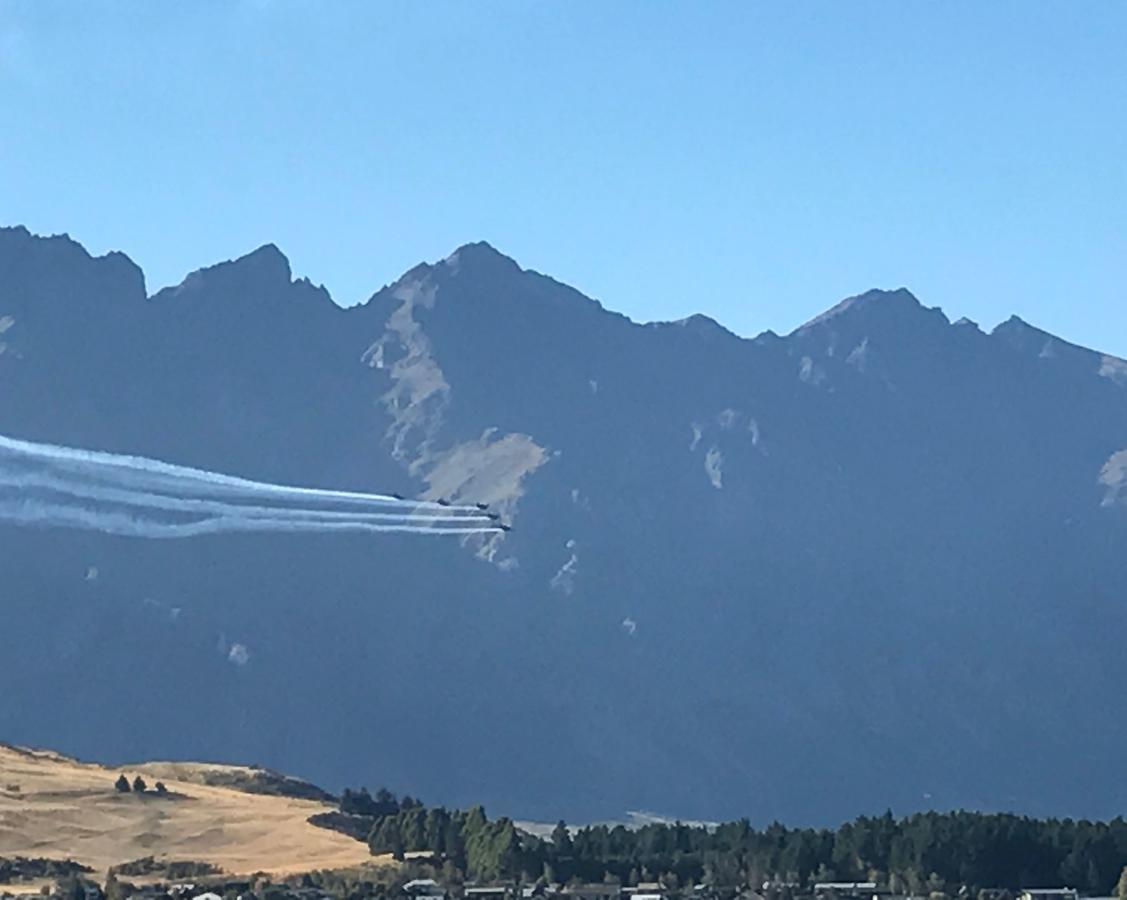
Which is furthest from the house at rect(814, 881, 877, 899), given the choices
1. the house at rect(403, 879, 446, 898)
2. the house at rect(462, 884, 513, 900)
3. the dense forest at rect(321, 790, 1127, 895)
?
the house at rect(403, 879, 446, 898)

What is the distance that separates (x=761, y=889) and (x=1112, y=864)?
96.4ft

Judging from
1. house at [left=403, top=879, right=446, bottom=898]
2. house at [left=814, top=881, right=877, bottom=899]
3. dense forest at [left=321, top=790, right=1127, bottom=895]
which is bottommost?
house at [left=403, top=879, right=446, bottom=898]

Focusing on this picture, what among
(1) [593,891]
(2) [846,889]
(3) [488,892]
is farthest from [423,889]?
(2) [846,889]

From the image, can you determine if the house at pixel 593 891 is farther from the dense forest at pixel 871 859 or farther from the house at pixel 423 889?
the house at pixel 423 889

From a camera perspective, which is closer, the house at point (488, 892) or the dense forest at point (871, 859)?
the house at point (488, 892)

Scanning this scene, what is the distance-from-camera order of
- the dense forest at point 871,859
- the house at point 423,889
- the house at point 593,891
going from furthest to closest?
the dense forest at point 871,859 < the house at point 423,889 < the house at point 593,891

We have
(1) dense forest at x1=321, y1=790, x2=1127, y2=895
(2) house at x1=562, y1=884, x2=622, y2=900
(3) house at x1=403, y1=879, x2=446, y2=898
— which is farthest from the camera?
(1) dense forest at x1=321, y1=790, x2=1127, y2=895

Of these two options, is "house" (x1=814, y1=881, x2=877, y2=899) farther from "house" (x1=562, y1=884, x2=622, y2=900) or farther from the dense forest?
"house" (x1=562, y1=884, x2=622, y2=900)

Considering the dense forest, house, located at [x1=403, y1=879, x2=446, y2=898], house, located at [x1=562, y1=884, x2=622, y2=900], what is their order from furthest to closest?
1. the dense forest
2. house, located at [x1=403, y1=879, x2=446, y2=898]
3. house, located at [x1=562, y1=884, x2=622, y2=900]

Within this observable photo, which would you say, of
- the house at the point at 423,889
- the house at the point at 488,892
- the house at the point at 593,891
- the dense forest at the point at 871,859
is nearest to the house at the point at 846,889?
the dense forest at the point at 871,859

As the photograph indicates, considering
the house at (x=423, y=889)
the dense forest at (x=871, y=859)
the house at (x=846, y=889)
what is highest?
the dense forest at (x=871, y=859)

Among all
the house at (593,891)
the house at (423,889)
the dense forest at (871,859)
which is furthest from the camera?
the dense forest at (871,859)

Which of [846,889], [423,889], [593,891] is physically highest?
[846,889]

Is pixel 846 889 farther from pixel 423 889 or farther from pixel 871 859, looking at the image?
pixel 423 889
